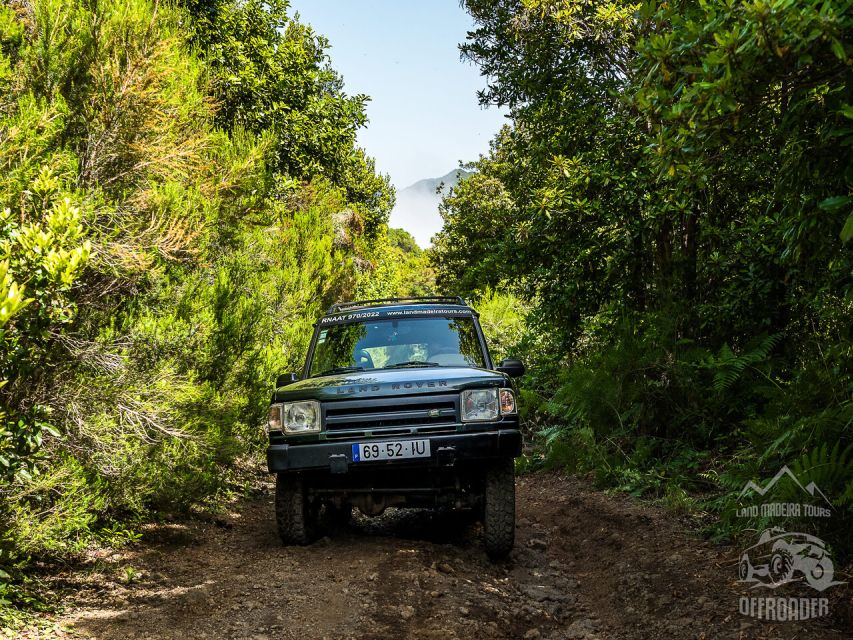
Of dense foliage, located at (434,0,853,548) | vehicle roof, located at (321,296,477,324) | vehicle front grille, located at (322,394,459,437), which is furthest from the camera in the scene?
vehicle roof, located at (321,296,477,324)

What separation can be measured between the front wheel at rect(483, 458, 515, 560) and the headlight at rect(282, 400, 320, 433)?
60.8 inches

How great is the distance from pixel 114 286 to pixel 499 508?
158 inches

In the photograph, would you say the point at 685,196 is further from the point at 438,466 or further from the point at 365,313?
the point at 438,466

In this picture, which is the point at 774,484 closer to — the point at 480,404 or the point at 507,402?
the point at 507,402

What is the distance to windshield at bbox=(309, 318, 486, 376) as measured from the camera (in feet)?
22.6

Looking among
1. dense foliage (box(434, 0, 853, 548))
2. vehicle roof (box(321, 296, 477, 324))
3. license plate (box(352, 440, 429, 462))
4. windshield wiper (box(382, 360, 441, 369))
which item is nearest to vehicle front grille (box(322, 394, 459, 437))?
license plate (box(352, 440, 429, 462))

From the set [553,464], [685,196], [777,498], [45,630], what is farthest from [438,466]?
[553,464]

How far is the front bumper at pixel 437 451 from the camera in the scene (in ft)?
18.6

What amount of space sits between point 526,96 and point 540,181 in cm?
141

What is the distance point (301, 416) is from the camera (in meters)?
5.99

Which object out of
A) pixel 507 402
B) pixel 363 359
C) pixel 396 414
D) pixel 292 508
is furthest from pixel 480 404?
pixel 292 508

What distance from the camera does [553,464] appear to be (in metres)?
11.0

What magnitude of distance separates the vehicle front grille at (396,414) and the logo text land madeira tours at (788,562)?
2.41 meters

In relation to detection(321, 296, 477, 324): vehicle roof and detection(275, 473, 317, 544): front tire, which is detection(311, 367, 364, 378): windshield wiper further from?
detection(275, 473, 317, 544): front tire
